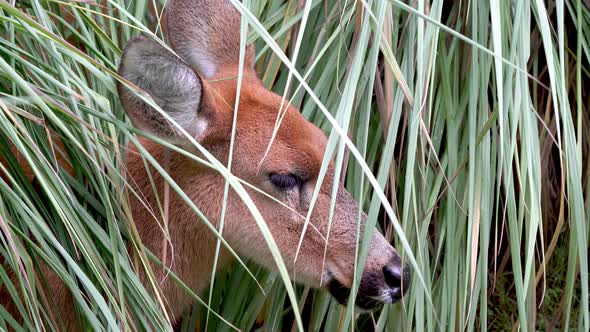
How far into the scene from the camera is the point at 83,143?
2832 mm

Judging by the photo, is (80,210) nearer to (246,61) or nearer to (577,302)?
(246,61)

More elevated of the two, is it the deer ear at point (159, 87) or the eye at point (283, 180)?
the deer ear at point (159, 87)

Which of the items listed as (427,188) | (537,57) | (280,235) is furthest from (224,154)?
(537,57)

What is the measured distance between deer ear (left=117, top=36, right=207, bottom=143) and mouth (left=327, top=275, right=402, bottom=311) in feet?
2.33

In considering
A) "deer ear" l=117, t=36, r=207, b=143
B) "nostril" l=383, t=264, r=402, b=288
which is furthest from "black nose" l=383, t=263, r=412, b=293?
"deer ear" l=117, t=36, r=207, b=143

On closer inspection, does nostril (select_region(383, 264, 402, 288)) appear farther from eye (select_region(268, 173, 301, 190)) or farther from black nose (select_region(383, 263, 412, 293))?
eye (select_region(268, 173, 301, 190))

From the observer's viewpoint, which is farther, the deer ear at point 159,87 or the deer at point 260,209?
the deer at point 260,209

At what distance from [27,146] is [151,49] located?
1.43 feet

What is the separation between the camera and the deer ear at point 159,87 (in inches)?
101

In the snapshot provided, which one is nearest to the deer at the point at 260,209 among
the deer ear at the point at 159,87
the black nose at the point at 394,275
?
the black nose at the point at 394,275

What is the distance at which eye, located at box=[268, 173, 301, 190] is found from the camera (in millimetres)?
3139

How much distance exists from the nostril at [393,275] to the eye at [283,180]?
39 cm

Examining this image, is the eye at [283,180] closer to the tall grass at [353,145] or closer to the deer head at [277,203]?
the deer head at [277,203]

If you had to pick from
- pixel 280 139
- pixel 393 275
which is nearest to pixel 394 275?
pixel 393 275
